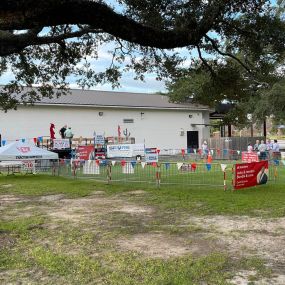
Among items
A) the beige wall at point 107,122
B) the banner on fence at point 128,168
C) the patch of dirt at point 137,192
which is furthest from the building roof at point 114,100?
the patch of dirt at point 137,192

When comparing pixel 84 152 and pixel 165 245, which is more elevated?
pixel 84 152

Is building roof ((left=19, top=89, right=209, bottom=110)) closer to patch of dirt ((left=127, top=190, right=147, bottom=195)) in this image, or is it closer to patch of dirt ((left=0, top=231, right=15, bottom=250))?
patch of dirt ((left=127, top=190, right=147, bottom=195))

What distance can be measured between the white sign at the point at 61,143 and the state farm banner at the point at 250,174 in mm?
14104

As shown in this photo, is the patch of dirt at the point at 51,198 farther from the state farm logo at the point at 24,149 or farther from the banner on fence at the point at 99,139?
the banner on fence at the point at 99,139

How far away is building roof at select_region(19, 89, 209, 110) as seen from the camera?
114 ft

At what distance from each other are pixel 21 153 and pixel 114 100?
20019 mm

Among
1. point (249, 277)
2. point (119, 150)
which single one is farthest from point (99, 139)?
point (249, 277)

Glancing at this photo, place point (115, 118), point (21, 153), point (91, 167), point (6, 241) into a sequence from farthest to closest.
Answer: point (115, 118), point (21, 153), point (91, 167), point (6, 241)

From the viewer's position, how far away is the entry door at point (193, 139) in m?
42.8

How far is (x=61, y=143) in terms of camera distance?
86.2 ft

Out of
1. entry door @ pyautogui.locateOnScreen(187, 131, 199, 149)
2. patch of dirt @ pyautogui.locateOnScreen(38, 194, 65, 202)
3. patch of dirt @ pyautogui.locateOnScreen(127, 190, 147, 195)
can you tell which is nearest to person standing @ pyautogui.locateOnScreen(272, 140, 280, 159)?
entry door @ pyautogui.locateOnScreen(187, 131, 199, 149)

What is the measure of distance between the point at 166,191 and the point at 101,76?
567cm

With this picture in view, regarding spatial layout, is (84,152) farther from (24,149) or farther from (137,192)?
(137,192)

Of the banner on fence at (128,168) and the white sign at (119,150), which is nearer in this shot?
the banner on fence at (128,168)
